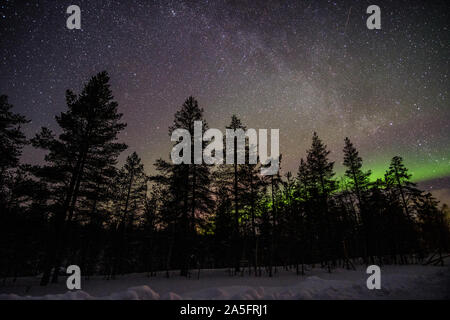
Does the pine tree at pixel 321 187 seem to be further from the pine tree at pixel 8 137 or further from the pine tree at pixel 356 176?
the pine tree at pixel 8 137

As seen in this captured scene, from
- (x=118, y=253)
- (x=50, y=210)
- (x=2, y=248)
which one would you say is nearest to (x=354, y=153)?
(x=50, y=210)

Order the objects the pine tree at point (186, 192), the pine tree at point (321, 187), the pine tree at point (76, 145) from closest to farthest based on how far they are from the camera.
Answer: the pine tree at point (76, 145), the pine tree at point (186, 192), the pine tree at point (321, 187)

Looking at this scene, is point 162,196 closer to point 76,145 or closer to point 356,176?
point 76,145

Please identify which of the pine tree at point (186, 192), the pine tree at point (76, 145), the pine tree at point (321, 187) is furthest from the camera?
the pine tree at point (321, 187)

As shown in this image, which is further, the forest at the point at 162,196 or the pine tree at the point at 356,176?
the pine tree at the point at 356,176

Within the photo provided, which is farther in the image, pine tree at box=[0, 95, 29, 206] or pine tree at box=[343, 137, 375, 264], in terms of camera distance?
pine tree at box=[343, 137, 375, 264]

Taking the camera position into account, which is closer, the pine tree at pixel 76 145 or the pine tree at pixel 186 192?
the pine tree at pixel 76 145

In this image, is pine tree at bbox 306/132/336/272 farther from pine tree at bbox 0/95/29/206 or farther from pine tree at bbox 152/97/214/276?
pine tree at bbox 0/95/29/206

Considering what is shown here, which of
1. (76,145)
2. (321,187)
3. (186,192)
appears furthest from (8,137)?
(321,187)

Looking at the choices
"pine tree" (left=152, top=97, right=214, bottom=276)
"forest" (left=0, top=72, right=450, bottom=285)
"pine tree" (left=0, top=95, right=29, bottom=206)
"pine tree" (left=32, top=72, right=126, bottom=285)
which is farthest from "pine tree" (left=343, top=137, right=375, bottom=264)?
"pine tree" (left=0, top=95, right=29, bottom=206)

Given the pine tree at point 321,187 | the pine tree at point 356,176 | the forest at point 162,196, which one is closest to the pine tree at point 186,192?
the forest at point 162,196

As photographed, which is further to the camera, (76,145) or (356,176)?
(356,176)

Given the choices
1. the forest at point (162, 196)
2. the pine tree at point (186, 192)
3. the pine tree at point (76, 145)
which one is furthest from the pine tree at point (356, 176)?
the pine tree at point (76, 145)
